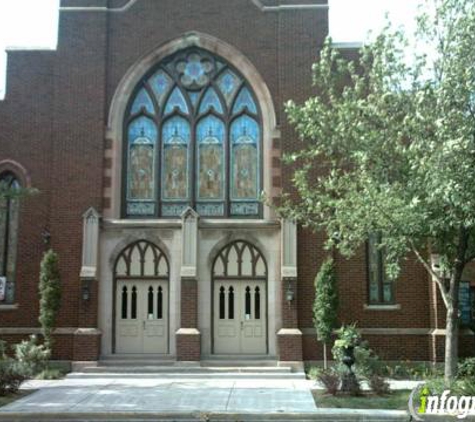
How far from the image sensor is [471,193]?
13.6m

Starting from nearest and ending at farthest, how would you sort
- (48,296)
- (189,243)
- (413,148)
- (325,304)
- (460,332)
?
(413,148), (325,304), (460,332), (48,296), (189,243)

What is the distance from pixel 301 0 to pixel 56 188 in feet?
31.3

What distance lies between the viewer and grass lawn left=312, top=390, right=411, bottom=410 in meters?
14.0

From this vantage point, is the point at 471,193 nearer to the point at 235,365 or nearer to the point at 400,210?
the point at 400,210

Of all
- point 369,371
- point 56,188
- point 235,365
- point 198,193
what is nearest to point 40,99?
point 56,188

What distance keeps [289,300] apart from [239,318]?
5.76 feet

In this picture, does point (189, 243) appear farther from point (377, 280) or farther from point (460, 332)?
point (460, 332)

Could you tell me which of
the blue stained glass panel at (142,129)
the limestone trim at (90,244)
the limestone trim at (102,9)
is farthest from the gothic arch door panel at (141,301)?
the limestone trim at (102,9)

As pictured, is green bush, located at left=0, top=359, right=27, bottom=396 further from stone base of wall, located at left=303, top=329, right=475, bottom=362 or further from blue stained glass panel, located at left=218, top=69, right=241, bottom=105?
blue stained glass panel, located at left=218, top=69, right=241, bottom=105

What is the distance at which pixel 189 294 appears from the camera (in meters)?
20.9

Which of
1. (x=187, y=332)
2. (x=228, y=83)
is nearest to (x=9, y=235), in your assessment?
(x=187, y=332)

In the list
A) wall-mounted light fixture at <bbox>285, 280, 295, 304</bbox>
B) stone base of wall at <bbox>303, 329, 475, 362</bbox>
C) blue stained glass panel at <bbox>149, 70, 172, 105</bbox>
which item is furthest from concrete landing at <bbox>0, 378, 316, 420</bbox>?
blue stained glass panel at <bbox>149, 70, 172, 105</bbox>

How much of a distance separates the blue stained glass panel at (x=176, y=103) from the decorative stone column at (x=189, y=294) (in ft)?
11.2

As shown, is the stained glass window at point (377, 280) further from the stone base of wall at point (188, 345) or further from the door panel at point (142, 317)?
the door panel at point (142, 317)
